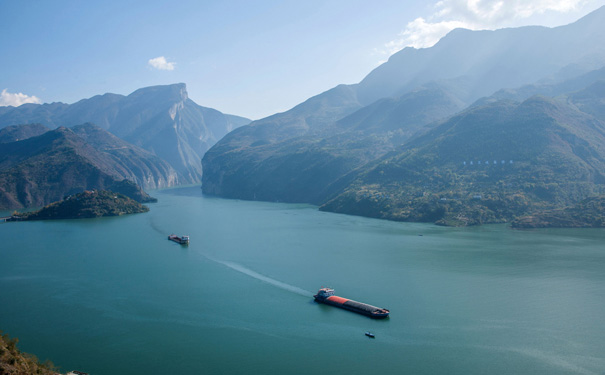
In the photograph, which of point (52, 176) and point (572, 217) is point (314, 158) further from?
point (572, 217)

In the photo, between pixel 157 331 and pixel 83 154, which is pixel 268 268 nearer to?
pixel 157 331

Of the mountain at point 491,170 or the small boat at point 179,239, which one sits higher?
the mountain at point 491,170

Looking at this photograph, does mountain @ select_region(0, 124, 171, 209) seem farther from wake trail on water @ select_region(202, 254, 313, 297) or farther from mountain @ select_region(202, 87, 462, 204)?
wake trail on water @ select_region(202, 254, 313, 297)

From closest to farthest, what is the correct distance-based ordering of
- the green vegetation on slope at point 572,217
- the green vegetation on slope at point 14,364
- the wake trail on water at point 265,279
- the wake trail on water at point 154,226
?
the green vegetation on slope at point 14,364 < the wake trail on water at point 265,279 < the green vegetation on slope at point 572,217 < the wake trail on water at point 154,226

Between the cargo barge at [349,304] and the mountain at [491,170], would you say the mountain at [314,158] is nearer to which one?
the mountain at [491,170]

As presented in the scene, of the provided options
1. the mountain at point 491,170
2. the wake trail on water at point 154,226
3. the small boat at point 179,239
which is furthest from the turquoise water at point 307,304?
the mountain at point 491,170

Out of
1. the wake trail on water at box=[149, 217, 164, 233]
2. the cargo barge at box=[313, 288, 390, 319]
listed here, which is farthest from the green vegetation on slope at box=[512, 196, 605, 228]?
the wake trail on water at box=[149, 217, 164, 233]
